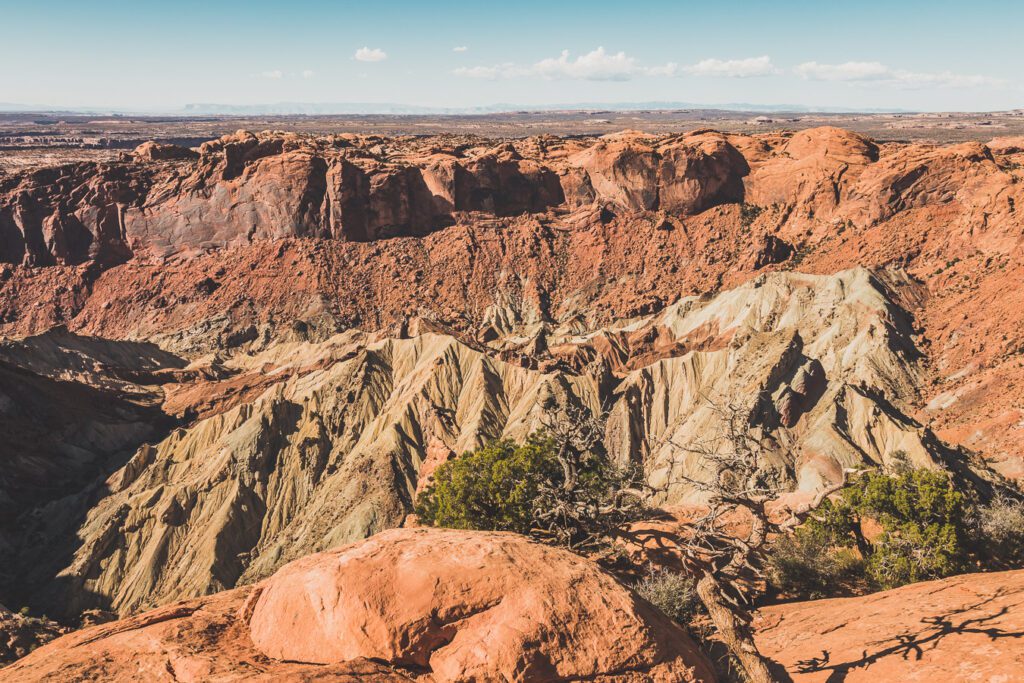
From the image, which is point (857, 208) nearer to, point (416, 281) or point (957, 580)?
point (416, 281)

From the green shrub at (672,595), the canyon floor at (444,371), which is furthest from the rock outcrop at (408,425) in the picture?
the green shrub at (672,595)

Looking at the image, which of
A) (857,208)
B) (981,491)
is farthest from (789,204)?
(981,491)

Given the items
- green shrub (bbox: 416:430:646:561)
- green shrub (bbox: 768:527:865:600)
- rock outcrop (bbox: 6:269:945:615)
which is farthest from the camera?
rock outcrop (bbox: 6:269:945:615)

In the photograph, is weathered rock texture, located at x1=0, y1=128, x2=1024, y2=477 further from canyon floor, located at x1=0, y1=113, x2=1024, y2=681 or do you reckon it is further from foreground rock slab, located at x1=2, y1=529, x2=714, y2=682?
foreground rock slab, located at x1=2, y1=529, x2=714, y2=682

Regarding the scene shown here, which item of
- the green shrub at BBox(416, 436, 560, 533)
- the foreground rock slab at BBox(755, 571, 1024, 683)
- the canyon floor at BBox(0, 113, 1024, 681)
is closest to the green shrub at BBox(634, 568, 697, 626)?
the foreground rock slab at BBox(755, 571, 1024, 683)

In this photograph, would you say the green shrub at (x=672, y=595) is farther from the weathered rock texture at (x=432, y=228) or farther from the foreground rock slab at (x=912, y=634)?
the weathered rock texture at (x=432, y=228)

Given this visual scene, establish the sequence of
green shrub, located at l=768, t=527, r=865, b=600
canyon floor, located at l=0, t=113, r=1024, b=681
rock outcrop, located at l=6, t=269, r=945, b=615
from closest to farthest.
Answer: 1. canyon floor, located at l=0, t=113, r=1024, b=681
2. green shrub, located at l=768, t=527, r=865, b=600
3. rock outcrop, located at l=6, t=269, r=945, b=615

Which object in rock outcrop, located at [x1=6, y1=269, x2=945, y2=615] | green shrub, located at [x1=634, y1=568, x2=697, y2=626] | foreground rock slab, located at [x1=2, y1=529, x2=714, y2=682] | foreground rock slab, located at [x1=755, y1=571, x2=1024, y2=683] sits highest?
foreground rock slab, located at [x1=2, y1=529, x2=714, y2=682]
